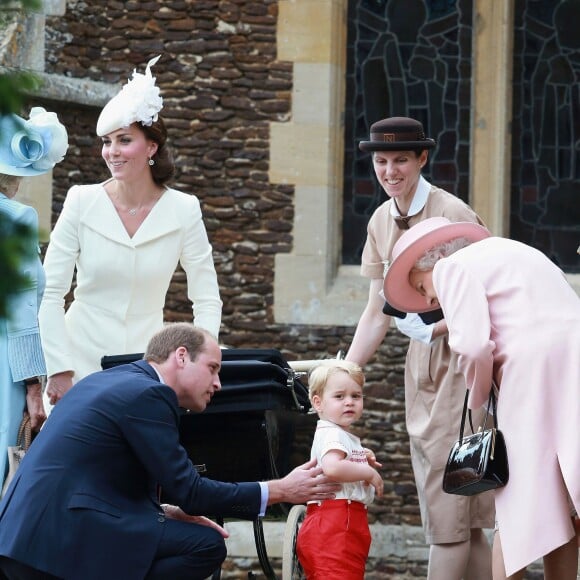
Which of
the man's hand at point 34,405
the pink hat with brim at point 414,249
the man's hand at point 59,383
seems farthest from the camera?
the man's hand at point 59,383

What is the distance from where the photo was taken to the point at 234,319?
31.1 ft

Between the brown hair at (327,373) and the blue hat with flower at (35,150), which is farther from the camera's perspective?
the brown hair at (327,373)

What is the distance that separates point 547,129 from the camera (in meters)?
9.88

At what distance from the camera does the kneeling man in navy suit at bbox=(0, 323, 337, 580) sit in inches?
189

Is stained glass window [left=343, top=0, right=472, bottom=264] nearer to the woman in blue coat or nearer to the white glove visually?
the white glove

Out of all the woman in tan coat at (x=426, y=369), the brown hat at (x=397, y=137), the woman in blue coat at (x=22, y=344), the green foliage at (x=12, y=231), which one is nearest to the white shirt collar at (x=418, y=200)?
the woman in tan coat at (x=426, y=369)

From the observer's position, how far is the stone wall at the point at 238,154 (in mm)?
9461

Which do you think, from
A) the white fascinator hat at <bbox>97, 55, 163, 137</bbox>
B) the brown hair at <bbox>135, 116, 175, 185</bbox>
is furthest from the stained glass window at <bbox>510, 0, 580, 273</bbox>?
the white fascinator hat at <bbox>97, 55, 163, 137</bbox>

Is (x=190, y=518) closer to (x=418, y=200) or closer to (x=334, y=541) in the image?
(x=334, y=541)

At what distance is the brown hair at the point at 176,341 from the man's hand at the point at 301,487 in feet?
1.83

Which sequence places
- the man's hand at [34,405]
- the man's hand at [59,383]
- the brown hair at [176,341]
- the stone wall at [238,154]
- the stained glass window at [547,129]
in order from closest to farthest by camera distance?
the brown hair at [176,341] → the man's hand at [34,405] → the man's hand at [59,383] → the stone wall at [238,154] → the stained glass window at [547,129]

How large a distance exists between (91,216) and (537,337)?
198cm

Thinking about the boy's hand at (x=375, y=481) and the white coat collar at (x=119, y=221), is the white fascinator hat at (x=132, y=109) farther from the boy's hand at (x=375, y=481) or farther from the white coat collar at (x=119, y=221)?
the boy's hand at (x=375, y=481)

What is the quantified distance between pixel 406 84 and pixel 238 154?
1.28m
